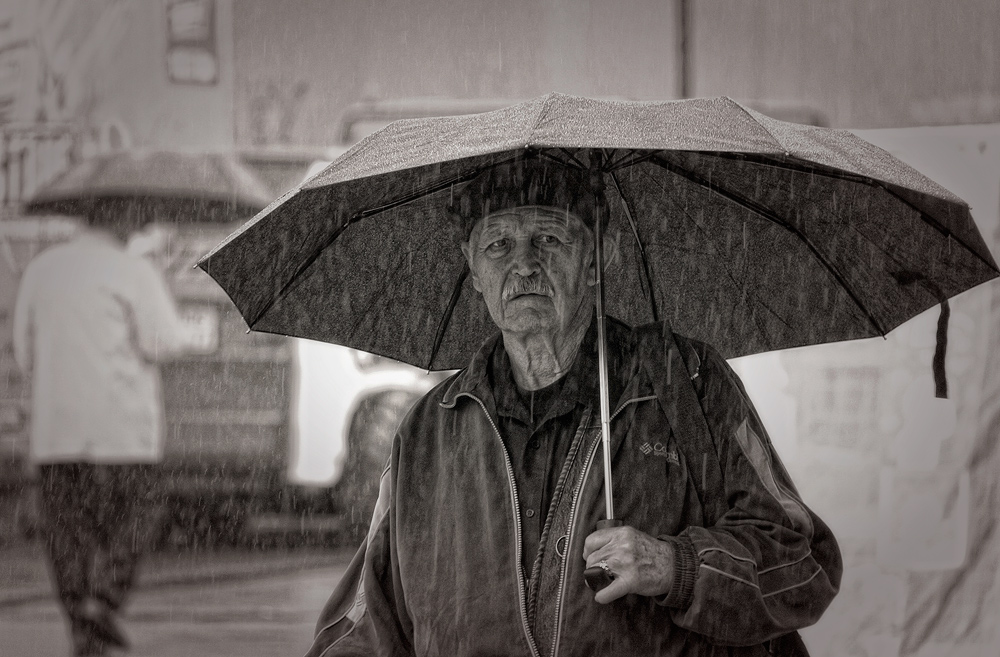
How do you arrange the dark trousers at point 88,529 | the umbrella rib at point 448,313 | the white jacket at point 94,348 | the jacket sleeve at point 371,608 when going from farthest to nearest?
the white jacket at point 94,348 → the dark trousers at point 88,529 → the umbrella rib at point 448,313 → the jacket sleeve at point 371,608

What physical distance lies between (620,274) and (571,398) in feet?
1.71

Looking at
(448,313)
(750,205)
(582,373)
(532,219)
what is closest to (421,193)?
(532,219)

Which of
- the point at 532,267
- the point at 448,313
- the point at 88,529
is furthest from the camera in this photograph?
the point at 88,529

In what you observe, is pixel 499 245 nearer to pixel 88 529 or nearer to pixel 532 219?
pixel 532 219

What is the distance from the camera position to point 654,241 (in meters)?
2.67

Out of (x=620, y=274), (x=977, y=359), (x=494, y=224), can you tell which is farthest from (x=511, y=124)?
(x=977, y=359)

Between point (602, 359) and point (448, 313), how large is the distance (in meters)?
0.63

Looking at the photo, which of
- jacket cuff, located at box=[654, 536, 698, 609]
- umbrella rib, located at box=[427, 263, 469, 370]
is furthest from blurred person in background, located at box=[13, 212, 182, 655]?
jacket cuff, located at box=[654, 536, 698, 609]

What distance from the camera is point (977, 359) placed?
15.9 ft

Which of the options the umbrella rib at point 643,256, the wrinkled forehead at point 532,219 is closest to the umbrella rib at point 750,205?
the umbrella rib at point 643,256

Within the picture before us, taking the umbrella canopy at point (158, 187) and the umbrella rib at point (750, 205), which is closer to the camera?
the umbrella rib at point (750, 205)

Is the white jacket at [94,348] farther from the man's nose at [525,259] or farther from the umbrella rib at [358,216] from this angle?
the man's nose at [525,259]

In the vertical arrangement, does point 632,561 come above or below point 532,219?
below

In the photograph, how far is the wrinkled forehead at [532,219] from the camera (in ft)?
8.09
